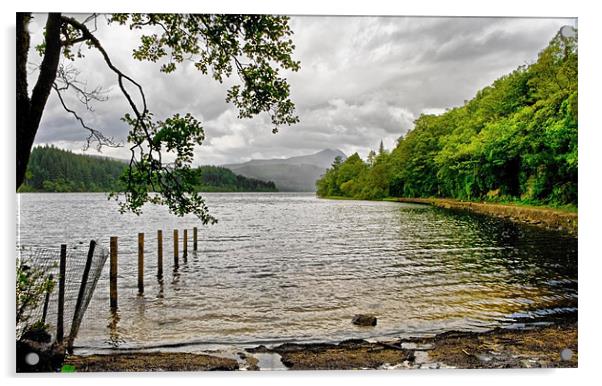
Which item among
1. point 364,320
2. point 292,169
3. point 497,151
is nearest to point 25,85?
A: point 292,169

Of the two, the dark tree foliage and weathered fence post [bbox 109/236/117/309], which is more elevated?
the dark tree foliage

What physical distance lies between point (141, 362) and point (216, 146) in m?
2.30

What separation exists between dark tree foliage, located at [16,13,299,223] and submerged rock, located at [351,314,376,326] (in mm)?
2076

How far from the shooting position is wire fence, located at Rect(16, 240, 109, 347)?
425 centimetres

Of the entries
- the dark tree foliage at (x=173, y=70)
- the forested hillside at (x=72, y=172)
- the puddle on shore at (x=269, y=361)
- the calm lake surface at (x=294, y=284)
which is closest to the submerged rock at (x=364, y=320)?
the calm lake surface at (x=294, y=284)

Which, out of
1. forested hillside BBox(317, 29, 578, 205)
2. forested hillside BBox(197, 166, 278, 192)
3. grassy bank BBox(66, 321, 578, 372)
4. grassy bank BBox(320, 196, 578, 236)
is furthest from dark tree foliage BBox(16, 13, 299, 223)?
grassy bank BBox(320, 196, 578, 236)

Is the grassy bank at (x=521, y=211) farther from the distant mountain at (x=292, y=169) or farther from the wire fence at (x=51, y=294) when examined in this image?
the wire fence at (x=51, y=294)

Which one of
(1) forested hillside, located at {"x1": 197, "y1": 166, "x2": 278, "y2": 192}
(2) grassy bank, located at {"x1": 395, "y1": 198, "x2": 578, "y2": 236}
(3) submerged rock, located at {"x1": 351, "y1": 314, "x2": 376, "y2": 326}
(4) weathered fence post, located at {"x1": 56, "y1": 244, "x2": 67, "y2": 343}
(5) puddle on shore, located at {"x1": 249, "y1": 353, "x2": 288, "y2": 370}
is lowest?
(5) puddle on shore, located at {"x1": 249, "y1": 353, "x2": 288, "y2": 370}

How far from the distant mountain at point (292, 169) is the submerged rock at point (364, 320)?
174 centimetres

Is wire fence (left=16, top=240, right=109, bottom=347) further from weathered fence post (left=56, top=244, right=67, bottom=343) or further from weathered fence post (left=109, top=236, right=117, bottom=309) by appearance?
weathered fence post (left=109, top=236, right=117, bottom=309)

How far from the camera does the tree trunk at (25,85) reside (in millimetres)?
3953

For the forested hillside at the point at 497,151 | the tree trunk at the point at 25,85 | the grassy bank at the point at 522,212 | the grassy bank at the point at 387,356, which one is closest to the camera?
the tree trunk at the point at 25,85

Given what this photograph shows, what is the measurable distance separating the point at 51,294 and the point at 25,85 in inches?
79.0
